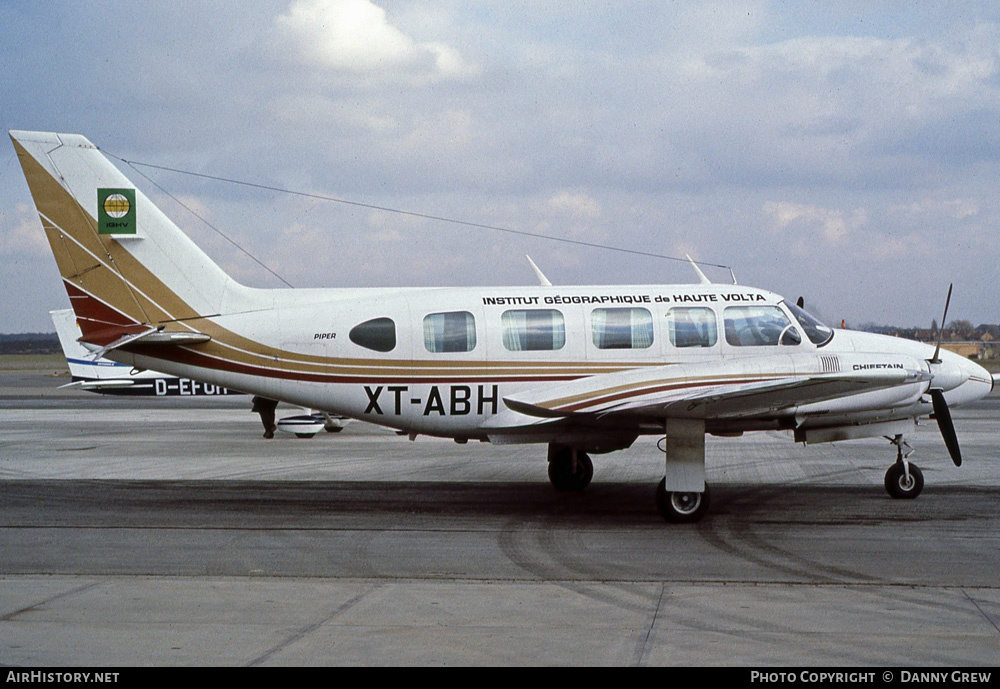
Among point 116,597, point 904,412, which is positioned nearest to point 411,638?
point 116,597

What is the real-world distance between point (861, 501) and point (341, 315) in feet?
26.3

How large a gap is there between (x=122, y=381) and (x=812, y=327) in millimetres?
21446

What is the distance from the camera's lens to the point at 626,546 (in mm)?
11133

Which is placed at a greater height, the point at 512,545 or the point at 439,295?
the point at 439,295

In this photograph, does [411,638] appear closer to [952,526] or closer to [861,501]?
[952,526]

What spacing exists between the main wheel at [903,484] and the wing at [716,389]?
2.11 m

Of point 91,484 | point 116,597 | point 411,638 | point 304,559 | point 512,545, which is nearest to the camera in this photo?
point 411,638

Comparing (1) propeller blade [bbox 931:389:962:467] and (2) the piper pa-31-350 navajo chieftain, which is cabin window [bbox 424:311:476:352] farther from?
(1) propeller blade [bbox 931:389:962:467]

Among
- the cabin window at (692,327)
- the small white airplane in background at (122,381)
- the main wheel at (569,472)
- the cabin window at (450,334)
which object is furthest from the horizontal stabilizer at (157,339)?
the small white airplane in background at (122,381)

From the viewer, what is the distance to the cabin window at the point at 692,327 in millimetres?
13492

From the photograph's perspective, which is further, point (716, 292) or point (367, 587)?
point (716, 292)

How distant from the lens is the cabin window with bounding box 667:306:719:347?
44.3ft

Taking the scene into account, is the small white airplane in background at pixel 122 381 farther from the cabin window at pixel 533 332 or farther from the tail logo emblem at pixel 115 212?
the cabin window at pixel 533 332

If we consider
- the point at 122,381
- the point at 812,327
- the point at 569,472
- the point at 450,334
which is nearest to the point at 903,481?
the point at 812,327
